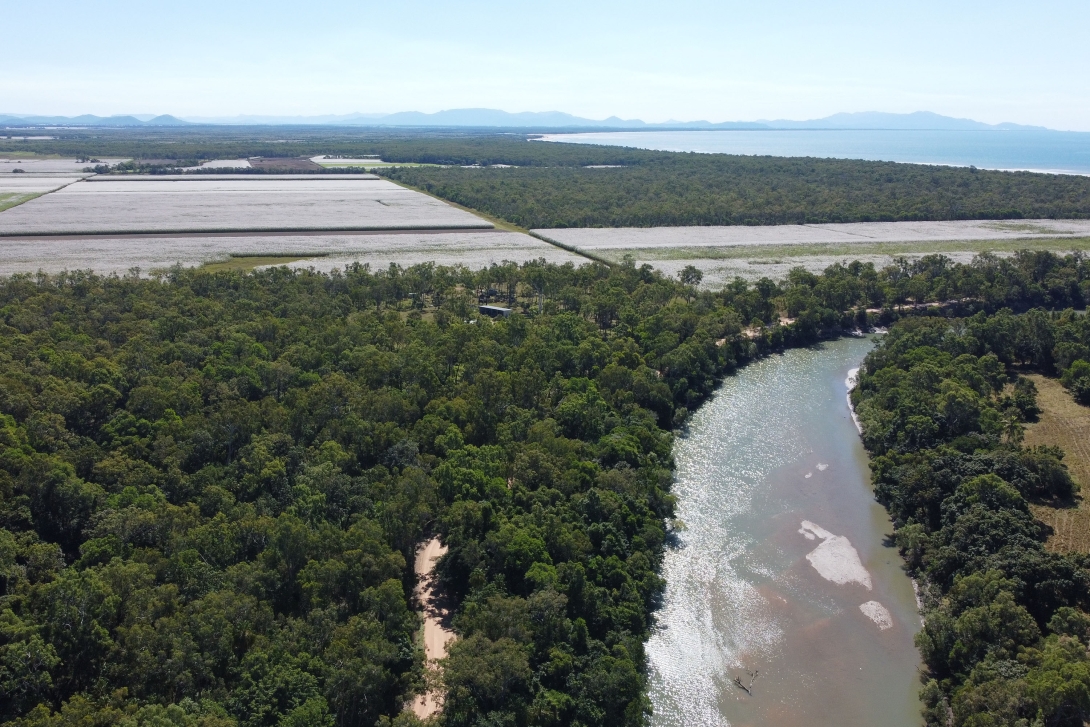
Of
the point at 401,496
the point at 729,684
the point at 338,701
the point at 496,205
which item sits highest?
the point at 496,205

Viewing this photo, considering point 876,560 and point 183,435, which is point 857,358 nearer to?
point 876,560

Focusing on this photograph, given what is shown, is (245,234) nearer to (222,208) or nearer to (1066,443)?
(222,208)

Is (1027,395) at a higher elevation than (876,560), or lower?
higher

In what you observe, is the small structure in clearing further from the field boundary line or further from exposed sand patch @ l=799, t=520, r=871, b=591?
exposed sand patch @ l=799, t=520, r=871, b=591

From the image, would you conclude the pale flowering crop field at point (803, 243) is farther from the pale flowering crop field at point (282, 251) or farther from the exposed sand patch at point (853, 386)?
the exposed sand patch at point (853, 386)

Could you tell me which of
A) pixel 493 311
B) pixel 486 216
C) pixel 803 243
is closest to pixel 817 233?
pixel 803 243

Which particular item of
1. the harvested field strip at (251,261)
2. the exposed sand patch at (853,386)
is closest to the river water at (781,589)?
the exposed sand patch at (853,386)

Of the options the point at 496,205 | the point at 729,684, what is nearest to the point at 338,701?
the point at 729,684
